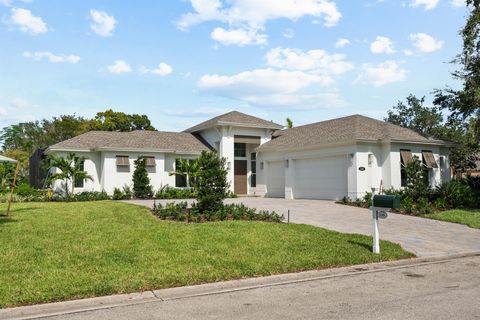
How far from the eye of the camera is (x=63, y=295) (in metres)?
5.63

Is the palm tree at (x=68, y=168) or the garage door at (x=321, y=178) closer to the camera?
the garage door at (x=321, y=178)

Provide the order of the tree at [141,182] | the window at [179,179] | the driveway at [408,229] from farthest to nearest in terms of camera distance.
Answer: the window at [179,179], the tree at [141,182], the driveway at [408,229]

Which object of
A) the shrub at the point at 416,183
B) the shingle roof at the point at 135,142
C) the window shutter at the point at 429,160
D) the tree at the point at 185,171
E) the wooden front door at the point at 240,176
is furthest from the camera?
the wooden front door at the point at 240,176

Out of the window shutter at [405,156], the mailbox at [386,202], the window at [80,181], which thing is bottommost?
the mailbox at [386,202]

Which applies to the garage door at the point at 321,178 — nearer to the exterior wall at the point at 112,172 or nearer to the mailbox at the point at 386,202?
the exterior wall at the point at 112,172

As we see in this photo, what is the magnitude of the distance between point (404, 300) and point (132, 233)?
668cm

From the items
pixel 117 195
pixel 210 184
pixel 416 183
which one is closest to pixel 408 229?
pixel 210 184

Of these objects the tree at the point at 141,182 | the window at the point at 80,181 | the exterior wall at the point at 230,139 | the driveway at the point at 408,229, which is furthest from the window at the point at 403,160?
the window at the point at 80,181

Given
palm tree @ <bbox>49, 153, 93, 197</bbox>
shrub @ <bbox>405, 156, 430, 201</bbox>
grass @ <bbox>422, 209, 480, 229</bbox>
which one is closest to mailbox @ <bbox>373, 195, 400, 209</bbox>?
grass @ <bbox>422, 209, 480, 229</bbox>

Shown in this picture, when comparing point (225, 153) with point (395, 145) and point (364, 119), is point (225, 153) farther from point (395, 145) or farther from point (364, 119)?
point (395, 145)

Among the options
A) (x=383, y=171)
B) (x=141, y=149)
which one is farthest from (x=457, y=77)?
(x=141, y=149)

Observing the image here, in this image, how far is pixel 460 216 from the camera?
1545cm

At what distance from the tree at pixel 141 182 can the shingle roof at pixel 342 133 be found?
318 inches

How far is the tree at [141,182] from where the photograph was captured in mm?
25203
